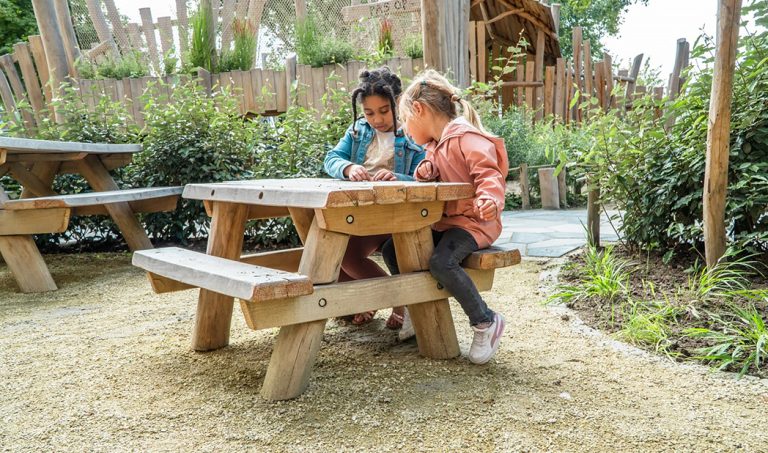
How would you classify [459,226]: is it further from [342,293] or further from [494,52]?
[494,52]

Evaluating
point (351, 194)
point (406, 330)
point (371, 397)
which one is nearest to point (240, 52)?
point (406, 330)

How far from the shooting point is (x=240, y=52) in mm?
8828

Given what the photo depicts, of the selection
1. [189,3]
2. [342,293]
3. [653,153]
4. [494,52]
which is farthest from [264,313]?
[494,52]

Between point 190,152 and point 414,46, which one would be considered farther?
point 414,46

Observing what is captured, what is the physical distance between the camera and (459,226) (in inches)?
101

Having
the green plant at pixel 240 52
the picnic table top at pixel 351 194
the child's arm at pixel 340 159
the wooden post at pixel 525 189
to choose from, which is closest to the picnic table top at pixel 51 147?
the child's arm at pixel 340 159

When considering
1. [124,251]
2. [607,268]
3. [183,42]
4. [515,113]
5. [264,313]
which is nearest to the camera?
[264,313]

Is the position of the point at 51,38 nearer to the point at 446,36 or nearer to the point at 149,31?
the point at 149,31

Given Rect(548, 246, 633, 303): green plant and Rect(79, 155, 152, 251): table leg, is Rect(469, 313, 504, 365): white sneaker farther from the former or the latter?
Rect(79, 155, 152, 251): table leg

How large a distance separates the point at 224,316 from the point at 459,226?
3.63ft

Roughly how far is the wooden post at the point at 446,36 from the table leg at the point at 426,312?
3177 millimetres

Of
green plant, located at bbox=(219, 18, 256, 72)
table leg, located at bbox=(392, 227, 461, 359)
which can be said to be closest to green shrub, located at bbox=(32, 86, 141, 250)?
green plant, located at bbox=(219, 18, 256, 72)

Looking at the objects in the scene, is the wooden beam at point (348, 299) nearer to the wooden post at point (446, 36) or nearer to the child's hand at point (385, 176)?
the child's hand at point (385, 176)

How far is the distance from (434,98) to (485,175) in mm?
480
